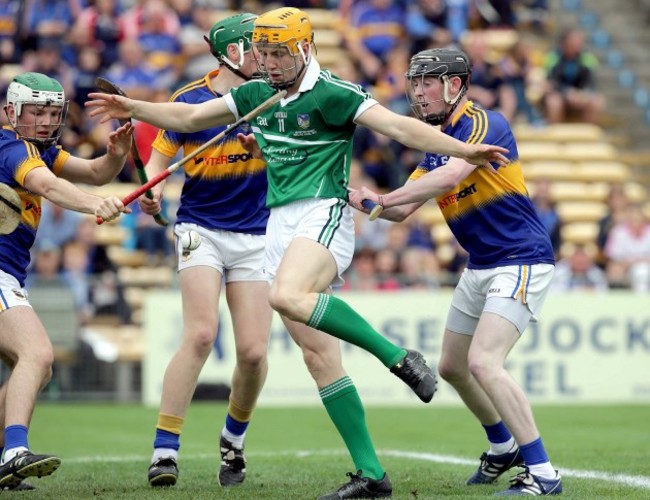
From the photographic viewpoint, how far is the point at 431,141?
6766mm

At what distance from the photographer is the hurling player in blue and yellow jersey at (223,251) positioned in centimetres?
800

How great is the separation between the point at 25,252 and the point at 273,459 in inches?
105

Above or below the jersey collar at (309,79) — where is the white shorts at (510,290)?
below

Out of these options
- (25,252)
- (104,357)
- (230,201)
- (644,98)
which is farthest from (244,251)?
(644,98)

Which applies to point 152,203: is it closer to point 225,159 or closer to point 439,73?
point 225,159

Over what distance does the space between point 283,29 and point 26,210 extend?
6.01 ft

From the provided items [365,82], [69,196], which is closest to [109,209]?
[69,196]

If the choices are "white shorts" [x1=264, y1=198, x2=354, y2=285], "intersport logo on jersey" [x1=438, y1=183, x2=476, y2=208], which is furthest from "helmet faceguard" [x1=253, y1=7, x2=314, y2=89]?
"intersport logo on jersey" [x1=438, y1=183, x2=476, y2=208]

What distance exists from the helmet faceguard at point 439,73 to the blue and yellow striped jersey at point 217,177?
1.22m

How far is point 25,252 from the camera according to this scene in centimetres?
755

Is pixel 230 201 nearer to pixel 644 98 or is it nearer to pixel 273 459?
pixel 273 459

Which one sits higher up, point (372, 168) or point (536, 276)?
point (372, 168)

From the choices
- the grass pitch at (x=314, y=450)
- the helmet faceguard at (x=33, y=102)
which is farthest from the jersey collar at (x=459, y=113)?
the helmet faceguard at (x=33, y=102)

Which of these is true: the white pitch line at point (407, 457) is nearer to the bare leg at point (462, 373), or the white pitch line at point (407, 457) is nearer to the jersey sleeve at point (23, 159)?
the bare leg at point (462, 373)
